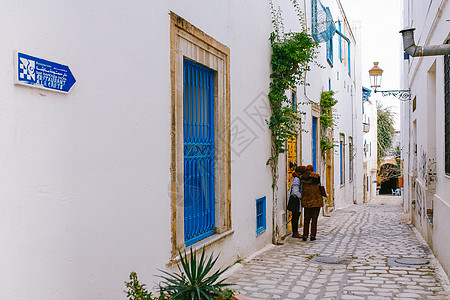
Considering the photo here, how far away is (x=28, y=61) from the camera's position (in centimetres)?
282

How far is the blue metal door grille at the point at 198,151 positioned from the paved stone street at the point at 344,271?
851mm

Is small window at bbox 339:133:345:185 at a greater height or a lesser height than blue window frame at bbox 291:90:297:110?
lesser

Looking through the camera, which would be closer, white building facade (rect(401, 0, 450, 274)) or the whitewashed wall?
the whitewashed wall

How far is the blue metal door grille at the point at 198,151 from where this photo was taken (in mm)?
5371

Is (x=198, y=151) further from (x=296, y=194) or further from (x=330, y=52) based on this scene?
(x=330, y=52)

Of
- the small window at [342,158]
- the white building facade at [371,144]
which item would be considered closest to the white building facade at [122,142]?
the small window at [342,158]

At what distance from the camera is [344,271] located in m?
6.27

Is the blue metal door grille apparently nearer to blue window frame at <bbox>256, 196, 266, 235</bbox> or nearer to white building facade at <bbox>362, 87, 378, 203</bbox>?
blue window frame at <bbox>256, 196, 266, 235</bbox>

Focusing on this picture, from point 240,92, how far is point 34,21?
4.14 meters

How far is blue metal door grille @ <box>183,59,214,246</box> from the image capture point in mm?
5371

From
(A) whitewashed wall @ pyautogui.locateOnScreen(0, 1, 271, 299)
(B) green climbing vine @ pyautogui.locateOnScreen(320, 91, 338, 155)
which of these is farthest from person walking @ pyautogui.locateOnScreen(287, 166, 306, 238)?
(A) whitewashed wall @ pyautogui.locateOnScreen(0, 1, 271, 299)

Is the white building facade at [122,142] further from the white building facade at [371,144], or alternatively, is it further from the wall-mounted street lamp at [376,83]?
the white building facade at [371,144]

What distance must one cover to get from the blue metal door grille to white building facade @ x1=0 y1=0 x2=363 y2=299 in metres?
0.02

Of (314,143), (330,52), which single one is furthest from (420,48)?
(330,52)
